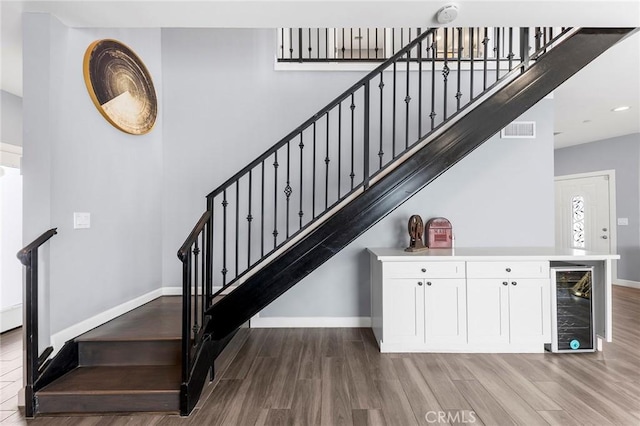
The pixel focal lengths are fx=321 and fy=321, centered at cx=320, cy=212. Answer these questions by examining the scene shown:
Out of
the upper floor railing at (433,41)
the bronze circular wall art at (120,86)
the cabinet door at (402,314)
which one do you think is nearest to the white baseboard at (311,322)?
the cabinet door at (402,314)

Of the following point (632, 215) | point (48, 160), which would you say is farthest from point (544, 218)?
point (48, 160)

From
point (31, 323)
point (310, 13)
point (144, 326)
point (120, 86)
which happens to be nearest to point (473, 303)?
point (310, 13)

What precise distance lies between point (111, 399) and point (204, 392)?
22.4 inches

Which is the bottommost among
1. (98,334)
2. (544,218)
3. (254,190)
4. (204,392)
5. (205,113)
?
(204,392)

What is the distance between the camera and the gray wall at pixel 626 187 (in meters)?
5.58

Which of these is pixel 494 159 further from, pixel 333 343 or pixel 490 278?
pixel 333 343

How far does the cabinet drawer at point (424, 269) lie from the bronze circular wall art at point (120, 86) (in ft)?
9.03

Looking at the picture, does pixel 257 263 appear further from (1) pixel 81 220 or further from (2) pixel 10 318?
(2) pixel 10 318

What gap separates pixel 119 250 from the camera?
2955 mm

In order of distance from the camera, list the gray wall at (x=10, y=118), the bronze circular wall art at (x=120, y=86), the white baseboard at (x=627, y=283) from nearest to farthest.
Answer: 1. the bronze circular wall art at (x=120, y=86)
2. the gray wall at (x=10, y=118)
3. the white baseboard at (x=627, y=283)

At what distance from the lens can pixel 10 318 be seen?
137 inches

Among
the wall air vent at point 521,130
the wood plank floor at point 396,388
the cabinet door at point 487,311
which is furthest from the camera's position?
the wall air vent at point 521,130

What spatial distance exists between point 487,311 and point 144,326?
9.67 ft

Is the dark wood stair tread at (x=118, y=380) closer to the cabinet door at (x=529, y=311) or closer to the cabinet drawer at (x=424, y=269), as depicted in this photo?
the cabinet drawer at (x=424, y=269)
